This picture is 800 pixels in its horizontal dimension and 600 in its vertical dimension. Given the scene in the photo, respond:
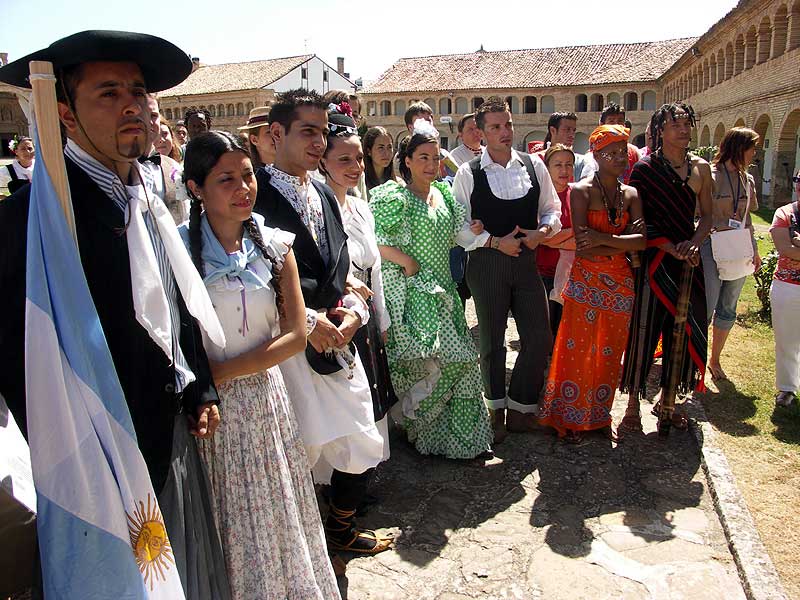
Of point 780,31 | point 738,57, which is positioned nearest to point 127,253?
point 780,31

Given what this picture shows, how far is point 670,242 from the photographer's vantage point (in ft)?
14.1

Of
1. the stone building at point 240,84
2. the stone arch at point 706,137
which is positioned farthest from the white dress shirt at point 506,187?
the stone building at point 240,84

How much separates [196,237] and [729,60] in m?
31.4

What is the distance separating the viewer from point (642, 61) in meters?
45.9

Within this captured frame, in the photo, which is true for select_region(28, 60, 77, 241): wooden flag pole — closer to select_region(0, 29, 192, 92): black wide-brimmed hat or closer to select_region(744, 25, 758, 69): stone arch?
select_region(0, 29, 192, 92): black wide-brimmed hat

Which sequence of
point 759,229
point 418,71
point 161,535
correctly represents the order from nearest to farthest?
point 161,535
point 759,229
point 418,71

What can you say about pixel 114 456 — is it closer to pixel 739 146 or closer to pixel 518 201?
pixel 518 201

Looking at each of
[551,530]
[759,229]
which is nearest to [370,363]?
[551,530]

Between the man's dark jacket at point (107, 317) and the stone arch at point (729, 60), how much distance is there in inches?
1228

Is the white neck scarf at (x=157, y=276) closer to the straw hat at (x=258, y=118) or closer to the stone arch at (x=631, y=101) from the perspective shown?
the straw hat at (x=258, y=118)

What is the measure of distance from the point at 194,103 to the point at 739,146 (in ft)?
193

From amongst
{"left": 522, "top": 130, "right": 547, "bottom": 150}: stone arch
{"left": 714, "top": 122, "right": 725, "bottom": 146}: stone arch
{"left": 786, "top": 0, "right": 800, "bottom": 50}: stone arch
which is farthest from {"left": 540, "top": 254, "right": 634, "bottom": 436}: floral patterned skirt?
{"left": 522, "top": 130, "right": 547, "bottom": 150}: stone arch

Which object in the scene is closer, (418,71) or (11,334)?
(11,334)

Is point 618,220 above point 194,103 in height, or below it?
below
